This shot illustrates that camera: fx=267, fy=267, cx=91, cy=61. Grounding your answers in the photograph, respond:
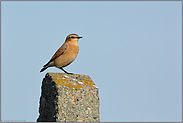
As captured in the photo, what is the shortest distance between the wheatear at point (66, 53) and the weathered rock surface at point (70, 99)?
232cm

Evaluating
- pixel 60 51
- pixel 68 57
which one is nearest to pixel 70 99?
pixel 68 57

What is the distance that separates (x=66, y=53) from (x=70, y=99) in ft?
11.2

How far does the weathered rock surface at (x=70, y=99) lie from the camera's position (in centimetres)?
725

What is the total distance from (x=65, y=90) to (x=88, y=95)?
690 mm

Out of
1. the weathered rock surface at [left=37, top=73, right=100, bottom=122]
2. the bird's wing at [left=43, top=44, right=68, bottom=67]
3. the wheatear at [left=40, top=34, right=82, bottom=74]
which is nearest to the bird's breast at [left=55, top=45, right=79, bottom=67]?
the wheatear at [left=40, top=34, right=82, bottom=74]

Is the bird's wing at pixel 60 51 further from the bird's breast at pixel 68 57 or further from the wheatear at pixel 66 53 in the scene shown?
the bird's breast at pixel 68 57

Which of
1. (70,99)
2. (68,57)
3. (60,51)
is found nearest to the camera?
(70,99)

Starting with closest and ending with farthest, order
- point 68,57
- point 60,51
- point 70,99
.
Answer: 1. point 70,99
2. point 68,57
3. point 60,51

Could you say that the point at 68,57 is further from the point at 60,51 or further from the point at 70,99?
the point at 70,99

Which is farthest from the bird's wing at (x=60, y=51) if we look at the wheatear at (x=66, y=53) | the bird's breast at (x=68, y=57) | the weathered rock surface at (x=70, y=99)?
the weathered rock surface at (x=70, y=99)

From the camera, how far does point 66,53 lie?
1045 cm

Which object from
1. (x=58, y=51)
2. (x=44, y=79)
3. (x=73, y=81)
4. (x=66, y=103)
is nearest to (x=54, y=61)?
(x=58, y=51)

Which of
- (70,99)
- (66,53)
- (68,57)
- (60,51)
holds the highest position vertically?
(60,51)

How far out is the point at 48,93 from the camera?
806 centimetres
